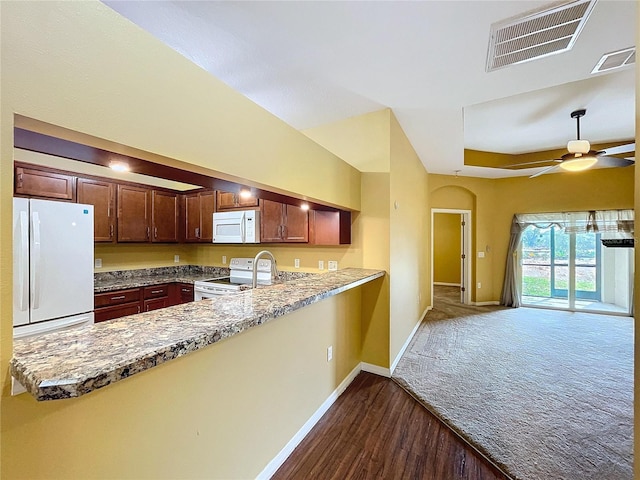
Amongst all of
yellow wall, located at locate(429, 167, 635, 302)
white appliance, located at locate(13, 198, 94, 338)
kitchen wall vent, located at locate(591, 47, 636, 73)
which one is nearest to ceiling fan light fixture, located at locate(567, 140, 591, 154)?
kitchen wall vent, located at locate(591, 47, 636, 73)

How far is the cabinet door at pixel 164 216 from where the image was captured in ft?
13.6

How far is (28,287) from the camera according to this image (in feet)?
7.48

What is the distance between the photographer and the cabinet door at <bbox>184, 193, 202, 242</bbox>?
4.34 m

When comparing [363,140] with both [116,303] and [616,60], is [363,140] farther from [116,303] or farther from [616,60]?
[116,303]

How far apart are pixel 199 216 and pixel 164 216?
0.52 meters

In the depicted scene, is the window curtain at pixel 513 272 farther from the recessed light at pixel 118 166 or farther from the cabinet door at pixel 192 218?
the recessed light at pixel 118 166

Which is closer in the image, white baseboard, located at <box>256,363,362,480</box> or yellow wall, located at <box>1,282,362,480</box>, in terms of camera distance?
yellow wall, located at <box>1,282,362,480</box>

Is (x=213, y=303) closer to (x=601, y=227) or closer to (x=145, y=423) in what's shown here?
(x=145, y=423)

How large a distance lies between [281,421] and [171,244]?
380 centimetres

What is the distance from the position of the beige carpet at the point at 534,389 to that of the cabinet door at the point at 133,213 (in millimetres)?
3834

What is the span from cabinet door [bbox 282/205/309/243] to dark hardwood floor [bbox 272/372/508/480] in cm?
177

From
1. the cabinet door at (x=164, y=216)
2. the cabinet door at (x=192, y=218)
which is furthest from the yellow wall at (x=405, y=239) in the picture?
the cabinet door at (x=164, y=216)

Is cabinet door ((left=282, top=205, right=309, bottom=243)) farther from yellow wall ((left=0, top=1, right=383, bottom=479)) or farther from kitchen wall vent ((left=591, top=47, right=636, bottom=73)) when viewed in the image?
kitchen wall vent ((left=591, top=47, right=636, bottom=73))

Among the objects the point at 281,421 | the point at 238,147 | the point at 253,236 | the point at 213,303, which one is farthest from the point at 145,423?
the point at 253,236
